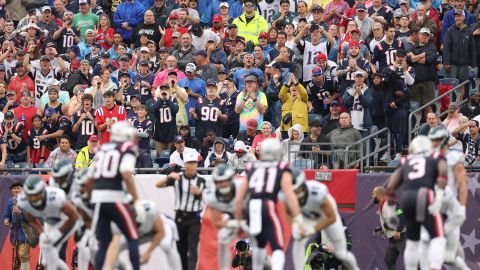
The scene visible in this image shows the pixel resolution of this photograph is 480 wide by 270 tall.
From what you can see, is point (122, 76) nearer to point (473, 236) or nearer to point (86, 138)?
point (86, 138)

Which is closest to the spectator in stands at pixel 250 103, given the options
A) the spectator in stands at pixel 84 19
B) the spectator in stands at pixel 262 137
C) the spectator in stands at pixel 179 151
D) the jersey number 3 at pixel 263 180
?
the spectator in stands at pixel 262 137

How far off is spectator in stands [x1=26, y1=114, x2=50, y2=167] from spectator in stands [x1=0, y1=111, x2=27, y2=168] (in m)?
0.15

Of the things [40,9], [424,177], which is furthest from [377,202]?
[40,9]

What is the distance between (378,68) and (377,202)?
13.2 ft

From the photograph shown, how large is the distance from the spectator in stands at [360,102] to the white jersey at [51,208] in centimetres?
765

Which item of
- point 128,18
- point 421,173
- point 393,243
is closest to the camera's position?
point 421,173

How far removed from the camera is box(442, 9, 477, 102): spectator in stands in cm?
2694

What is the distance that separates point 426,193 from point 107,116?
9032 mm

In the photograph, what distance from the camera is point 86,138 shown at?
2681 cm

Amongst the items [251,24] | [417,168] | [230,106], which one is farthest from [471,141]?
[251,24]

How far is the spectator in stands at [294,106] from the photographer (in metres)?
26.2

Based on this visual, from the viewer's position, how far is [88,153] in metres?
25.9

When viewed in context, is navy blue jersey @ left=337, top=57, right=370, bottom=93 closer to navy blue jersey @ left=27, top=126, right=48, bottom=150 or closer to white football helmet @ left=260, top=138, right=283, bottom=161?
navy blue jersey @ left=27, top=126, right=48, bottom=150

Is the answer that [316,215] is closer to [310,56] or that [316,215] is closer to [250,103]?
[250,103]
